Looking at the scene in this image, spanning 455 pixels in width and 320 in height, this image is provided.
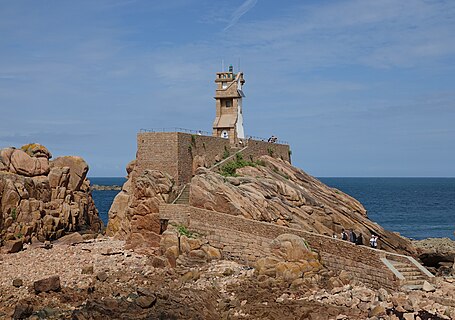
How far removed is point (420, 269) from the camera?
22.2 m

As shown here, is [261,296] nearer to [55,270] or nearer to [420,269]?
[420,269]

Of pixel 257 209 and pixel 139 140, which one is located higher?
pixel 139 140

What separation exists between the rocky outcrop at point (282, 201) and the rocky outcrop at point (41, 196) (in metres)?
12.3

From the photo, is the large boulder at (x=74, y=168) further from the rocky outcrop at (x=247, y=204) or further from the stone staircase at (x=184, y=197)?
the stone staircase at (x=184, y=197)

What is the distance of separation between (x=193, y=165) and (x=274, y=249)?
37.2 feet

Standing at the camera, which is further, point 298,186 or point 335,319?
point 298,186

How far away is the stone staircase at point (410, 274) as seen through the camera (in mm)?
20875

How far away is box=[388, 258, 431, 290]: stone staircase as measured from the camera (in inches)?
822

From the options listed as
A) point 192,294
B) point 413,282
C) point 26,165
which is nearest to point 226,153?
point 26,165


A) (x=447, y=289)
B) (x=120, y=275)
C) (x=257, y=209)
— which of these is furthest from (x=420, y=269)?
(x=120, y=275)

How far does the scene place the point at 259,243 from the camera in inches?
1036

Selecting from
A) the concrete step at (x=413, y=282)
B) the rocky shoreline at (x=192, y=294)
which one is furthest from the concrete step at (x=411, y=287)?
the rocky shoreline at (x=192, y=294)

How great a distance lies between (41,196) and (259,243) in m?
19.2

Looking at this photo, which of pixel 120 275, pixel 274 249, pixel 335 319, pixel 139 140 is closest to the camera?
pixel 335 319
